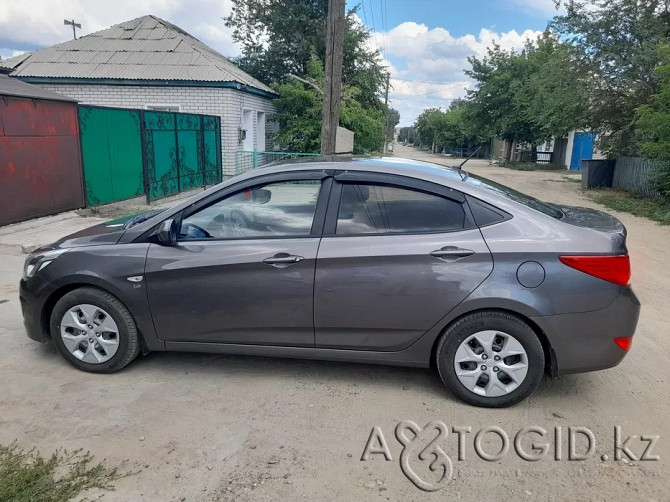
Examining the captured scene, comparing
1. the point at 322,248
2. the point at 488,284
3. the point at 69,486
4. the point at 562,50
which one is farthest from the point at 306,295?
the point at 562,50

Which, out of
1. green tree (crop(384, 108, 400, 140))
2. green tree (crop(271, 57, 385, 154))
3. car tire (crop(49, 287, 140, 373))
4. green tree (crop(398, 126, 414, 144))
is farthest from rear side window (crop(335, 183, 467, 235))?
green tree (crop(398, 126, 414, 144))

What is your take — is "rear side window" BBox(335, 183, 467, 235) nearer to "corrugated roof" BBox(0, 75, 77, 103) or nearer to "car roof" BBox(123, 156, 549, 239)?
"car roof" BBox(123, 156, 549, 239)

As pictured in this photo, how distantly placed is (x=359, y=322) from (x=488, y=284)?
88 centimetres

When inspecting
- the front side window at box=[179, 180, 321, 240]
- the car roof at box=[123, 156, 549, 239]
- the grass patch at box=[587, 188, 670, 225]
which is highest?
the car roof at box=[123, 156, 549, 239]

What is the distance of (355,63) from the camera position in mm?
21797

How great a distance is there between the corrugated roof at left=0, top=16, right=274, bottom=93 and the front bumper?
1294 centimetres

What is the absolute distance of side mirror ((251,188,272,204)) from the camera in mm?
3668

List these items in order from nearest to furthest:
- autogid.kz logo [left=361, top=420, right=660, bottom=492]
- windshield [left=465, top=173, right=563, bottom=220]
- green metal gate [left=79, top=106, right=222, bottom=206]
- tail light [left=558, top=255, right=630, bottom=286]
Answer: autogid.kz logo [left=361, top=420, right=660, bottom=492], tail light [left=558, top=255, right=630, bottom=286], windshield [left=465, top=173, right=563, bottom=220], green metal gate [left=79, top=106, right=222, bottom=206]

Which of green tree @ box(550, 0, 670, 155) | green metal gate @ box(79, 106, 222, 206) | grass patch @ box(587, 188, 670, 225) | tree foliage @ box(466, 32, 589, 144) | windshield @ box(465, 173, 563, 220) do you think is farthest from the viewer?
tree foliage @ box(466, 32, 589, 144)

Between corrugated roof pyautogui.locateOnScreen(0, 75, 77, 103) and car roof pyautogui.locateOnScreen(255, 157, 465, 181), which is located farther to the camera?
corrugated roof pyautogui.locateOnScreen(0, 75, 77, 103)

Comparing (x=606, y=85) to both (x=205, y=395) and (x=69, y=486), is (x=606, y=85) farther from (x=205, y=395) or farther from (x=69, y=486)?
(x=69, y=486)

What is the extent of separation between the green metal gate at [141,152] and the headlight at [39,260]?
23.8ft

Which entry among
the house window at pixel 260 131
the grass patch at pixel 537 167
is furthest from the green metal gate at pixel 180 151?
the grass patch at pixel 537 167

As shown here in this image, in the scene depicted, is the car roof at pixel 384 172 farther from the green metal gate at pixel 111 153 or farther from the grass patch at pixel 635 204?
the grass patch at pixel 635 204
